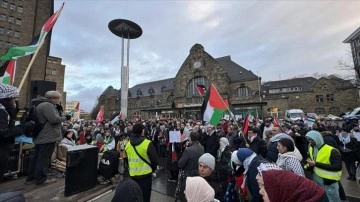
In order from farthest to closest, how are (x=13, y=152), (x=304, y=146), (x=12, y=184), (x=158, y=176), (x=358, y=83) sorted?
(x=358, y=83)
(x=158, y=176)
(x=304, y=146)
(x=13, y=152)
(x=12, y=184)

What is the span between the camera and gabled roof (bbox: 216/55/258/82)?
44556 millimetres

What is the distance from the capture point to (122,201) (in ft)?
6.69

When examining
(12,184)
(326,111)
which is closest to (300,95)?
(326,111)

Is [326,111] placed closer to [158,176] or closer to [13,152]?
[158,176]

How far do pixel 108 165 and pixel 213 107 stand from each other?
4.25 m

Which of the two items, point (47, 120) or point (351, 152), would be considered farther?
point (351, 152)

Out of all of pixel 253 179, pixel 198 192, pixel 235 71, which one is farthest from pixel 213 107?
pixel 235 71

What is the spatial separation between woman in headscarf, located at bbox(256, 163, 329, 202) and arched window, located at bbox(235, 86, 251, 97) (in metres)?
44.2

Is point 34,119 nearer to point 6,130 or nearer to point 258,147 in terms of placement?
point 6,130

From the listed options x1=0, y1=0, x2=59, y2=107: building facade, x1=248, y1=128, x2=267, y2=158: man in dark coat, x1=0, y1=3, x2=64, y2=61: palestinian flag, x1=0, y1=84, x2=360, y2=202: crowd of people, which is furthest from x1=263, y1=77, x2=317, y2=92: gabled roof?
x1=0, y1=3, x2=64, y2=61: palestinian flag

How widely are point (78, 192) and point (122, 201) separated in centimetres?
334

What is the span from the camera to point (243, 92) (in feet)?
146

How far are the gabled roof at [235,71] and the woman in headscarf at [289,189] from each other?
44139 millimetres

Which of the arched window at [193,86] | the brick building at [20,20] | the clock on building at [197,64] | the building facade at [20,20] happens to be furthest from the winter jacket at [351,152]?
the building facade at [20,20]
